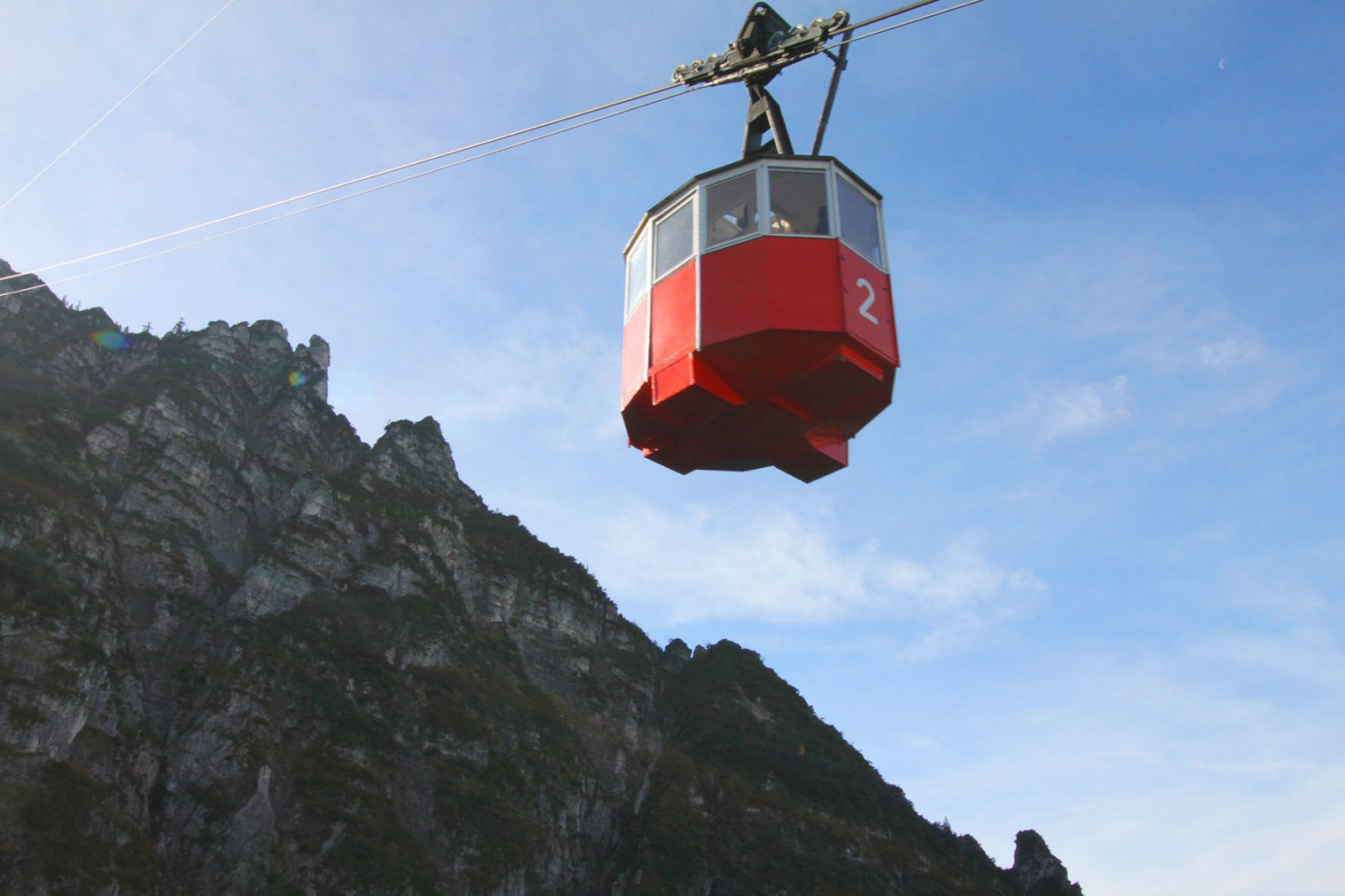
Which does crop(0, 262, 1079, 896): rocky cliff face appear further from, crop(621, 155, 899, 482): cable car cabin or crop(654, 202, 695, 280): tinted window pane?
crop(654, 202, 695, 280): tinted window pane

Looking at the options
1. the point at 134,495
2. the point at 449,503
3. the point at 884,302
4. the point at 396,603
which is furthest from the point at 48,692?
the point at 884,302

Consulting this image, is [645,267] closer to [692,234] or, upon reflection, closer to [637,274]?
[637,274]

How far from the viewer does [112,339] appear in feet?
298

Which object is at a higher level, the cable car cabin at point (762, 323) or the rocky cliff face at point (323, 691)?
the rocky cliff face at point (323, 691)

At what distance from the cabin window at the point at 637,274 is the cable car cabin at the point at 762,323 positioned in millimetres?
34

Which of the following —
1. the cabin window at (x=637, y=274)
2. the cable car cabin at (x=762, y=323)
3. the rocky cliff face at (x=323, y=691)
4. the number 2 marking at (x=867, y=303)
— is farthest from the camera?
the rocky cliff face at (x=323, y=691)

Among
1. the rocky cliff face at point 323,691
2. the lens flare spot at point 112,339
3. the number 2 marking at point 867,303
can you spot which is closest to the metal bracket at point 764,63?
the number 2 marking at point 867,303

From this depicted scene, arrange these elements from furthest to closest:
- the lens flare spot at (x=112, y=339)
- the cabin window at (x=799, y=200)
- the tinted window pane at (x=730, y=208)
→ the lens flare spot at (x=112, y=339), the tinted window pane at (x=730, y=208), the cabin window at (x=799, y=200)

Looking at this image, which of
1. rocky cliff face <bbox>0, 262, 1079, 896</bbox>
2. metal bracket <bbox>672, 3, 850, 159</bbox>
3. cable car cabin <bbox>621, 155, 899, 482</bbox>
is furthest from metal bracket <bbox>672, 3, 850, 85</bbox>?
rocky cliff face <bbox>0, 262, 1079, 896</bbox>

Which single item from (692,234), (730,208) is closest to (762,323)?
(692,234)

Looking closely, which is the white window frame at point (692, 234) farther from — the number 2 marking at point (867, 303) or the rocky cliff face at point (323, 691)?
the rocky cliff face at point (323, 691)

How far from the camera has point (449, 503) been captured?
99.2m

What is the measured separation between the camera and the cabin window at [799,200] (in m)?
11.4

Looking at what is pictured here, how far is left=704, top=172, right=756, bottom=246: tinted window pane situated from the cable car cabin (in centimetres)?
1
